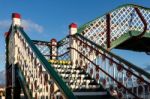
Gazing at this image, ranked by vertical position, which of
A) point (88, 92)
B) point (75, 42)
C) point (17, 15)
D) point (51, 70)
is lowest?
point (88, 92)

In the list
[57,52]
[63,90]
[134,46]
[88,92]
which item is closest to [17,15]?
[88,92]

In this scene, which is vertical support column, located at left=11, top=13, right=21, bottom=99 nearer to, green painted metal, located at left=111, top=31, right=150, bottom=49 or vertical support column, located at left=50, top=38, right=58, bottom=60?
vertical support column, located at left=50, top=38, right=58, bottom=60

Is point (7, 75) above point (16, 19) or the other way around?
the other way around

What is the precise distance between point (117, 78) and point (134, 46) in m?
7.65

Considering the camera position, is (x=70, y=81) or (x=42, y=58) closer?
(x=42, y=58)

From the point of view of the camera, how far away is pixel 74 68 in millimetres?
8516

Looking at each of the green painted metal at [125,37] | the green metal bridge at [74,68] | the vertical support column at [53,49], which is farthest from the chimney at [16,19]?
the green painted metal at [125,37]

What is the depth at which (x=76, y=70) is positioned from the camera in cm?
830

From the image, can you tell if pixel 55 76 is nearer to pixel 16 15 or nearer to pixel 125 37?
pixel 16 15

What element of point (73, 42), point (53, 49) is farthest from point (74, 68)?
point (53, 49)

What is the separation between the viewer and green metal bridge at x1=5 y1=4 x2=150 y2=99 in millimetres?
5761

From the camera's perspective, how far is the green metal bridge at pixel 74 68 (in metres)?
5.76

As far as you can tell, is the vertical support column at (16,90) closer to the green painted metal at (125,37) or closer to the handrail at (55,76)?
the handrail at (55,76)

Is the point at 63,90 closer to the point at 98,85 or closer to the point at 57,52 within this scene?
the point at 98,85
